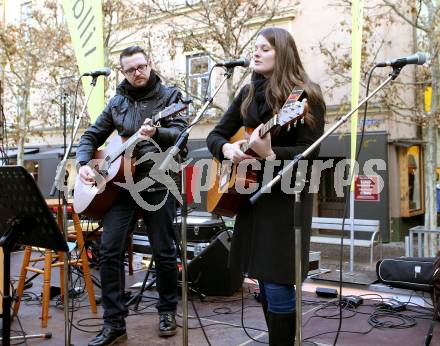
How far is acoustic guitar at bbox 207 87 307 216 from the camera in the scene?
1.93 metres

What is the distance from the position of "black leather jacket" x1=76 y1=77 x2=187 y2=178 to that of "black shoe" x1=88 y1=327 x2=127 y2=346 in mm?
967

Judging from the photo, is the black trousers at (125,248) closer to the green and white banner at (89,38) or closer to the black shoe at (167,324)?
the black shoe at (167,324)

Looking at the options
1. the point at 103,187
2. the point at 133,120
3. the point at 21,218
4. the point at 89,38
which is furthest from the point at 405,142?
the point at 21,218

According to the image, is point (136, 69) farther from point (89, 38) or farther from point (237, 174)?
point (89, 38)

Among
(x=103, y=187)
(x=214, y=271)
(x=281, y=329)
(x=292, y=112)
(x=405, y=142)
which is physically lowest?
(x=214, y=271)

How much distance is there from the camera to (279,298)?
2117 millimetres

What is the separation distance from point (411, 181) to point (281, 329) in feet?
35.2

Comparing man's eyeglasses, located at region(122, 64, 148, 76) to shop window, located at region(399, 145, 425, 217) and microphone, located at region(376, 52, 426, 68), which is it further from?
shop window, located at region(399, 145, 425, 217)

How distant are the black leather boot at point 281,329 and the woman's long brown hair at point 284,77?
2.89 ft

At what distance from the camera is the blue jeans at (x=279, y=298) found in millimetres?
2113

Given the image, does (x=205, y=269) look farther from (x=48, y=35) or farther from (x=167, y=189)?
(x=48, y=35)

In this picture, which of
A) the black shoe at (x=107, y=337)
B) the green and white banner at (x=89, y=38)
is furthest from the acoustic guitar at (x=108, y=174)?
the green and white banner at (x=89, y=38)

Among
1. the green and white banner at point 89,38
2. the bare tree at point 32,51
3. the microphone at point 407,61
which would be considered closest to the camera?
the microphone at point 407,61

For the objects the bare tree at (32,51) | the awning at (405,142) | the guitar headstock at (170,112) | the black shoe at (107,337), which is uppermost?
the bare tree at (32,51)
